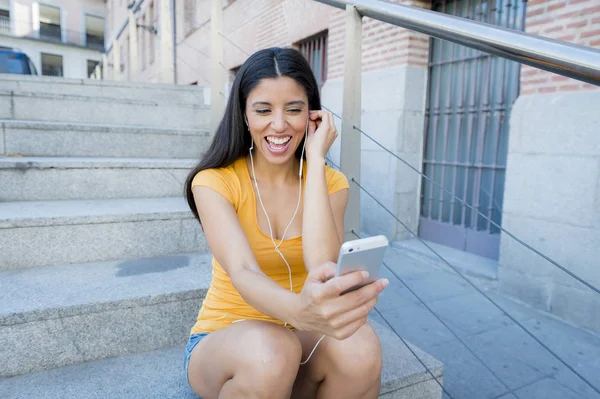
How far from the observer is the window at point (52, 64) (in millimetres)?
26969

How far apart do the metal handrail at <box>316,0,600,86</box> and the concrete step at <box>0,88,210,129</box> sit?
249 cm

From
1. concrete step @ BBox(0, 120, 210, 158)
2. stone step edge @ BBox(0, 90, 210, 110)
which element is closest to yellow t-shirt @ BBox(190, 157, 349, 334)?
concrete step @ BBox(0, 120, 210, 158)

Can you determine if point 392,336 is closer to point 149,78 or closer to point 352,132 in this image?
point 352,132

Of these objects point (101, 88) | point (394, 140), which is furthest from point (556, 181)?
point (101, 88)

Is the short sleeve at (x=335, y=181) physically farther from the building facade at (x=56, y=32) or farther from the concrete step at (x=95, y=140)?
the building facade at (x=56, y=32)

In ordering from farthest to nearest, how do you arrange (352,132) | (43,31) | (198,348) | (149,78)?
(43,31) < (149,78) < (352,132) < (198,348)

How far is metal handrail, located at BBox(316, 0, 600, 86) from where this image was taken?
0.91 m

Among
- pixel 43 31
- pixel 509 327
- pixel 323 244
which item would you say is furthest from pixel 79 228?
pixel 43 31

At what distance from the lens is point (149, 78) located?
44.3 feet

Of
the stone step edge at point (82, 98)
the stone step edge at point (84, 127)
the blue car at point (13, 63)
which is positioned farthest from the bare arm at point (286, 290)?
the blue car at point (13, 63)

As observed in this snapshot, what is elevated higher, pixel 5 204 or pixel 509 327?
pixel 5 204

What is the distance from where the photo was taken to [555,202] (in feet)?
9.95

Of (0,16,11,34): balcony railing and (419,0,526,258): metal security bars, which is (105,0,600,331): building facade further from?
(0,16,11,34): balcony railing

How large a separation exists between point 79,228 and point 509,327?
2645mm
